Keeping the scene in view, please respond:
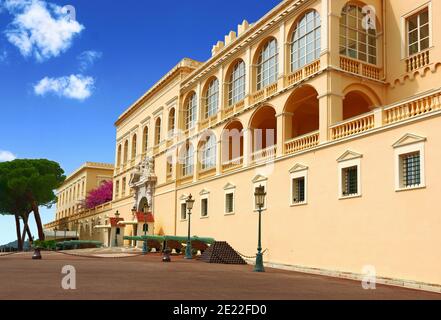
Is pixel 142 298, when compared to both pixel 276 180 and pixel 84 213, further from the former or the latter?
pixel 84 213

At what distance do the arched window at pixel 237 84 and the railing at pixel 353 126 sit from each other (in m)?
9.00

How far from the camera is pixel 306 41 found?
2217 cm

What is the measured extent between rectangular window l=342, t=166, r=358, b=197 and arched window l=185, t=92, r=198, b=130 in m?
16.6

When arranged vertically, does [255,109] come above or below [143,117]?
below

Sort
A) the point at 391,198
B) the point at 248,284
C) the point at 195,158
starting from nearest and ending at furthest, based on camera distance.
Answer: the point at 248,284 → the point at 391,198 → the point at 195,158

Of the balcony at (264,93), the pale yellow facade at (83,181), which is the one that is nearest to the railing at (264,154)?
the balcony at (264,93)

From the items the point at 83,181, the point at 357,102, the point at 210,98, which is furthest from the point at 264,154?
the point at 83,181

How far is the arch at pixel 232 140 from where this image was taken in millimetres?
28469

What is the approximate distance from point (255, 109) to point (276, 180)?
4.67m

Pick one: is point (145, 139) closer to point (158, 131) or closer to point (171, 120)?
point (158, 131)

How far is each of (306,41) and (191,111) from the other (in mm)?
13772

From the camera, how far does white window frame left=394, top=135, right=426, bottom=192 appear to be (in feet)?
48.6
